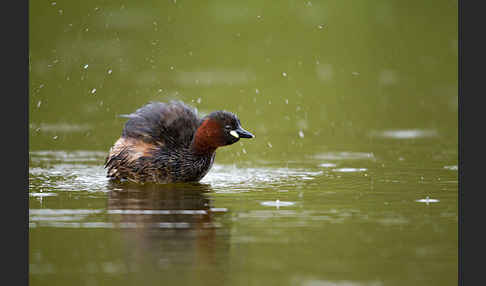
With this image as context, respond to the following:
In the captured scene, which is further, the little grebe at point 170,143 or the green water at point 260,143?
the little grebe at point 170,143

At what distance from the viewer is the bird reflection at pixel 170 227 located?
289 inches

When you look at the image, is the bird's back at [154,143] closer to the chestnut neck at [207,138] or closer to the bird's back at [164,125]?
the bird's back at [164,125]

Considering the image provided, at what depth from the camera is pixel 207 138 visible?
11.2 metres

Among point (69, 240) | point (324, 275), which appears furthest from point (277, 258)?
point (69, 240)

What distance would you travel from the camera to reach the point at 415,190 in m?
10.3

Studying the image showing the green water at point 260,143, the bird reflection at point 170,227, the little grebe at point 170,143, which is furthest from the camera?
the little grebe at point 170,143

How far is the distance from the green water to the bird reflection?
0.03m

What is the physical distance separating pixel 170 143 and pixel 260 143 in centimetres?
259

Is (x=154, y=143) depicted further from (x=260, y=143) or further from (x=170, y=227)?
(x=170, y=227)

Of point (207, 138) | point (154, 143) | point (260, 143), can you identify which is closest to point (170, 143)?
point (154, 143)

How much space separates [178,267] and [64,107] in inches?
373

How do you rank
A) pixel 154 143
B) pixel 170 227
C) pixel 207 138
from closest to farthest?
pixel 170 227 → pixel 207 138 → pixel 154 143

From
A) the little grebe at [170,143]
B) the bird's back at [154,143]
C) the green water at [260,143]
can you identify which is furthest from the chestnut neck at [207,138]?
the green water at [260,143]

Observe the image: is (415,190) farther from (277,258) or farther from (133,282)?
(133,282)
